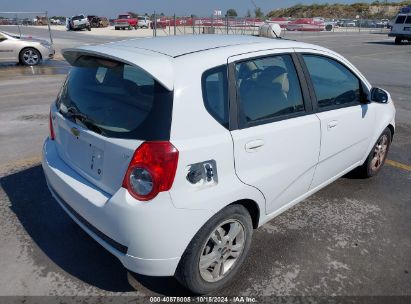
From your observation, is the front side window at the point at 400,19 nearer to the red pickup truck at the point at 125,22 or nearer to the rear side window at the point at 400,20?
the rear side window at the point at 400,20

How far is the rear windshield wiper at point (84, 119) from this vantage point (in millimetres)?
2401

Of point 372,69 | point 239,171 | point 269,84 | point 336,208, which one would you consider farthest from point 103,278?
point 372,69

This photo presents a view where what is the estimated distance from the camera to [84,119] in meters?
2.54

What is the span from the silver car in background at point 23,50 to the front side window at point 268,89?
13563mm

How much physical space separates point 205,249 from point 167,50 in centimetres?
139

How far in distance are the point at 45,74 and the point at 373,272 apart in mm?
11865

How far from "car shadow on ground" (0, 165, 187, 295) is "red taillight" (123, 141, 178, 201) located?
2.94 ft

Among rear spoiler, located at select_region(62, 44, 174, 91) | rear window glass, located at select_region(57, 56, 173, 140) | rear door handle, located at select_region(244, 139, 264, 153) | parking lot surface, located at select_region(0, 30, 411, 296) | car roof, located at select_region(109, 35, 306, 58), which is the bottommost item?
parking lot surface, located at select_region(0, 30, 411, 296)

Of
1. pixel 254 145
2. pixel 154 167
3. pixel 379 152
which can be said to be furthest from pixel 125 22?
pixel 154 167

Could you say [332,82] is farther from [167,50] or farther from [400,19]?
[400,19]

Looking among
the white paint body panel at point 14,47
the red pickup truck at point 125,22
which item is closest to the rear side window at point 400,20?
the white paint body panel at point 14,47

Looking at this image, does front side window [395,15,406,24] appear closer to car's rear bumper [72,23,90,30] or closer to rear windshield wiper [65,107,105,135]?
rear windshield wiper [65,107,105,135]

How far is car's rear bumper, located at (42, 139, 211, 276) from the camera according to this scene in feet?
6.95

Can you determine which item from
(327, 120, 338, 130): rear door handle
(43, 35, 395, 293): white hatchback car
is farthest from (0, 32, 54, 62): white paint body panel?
(327, 120, 338, 130): rear door handle
